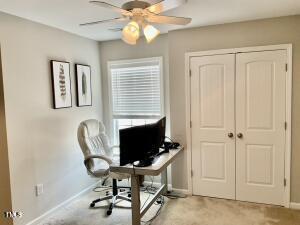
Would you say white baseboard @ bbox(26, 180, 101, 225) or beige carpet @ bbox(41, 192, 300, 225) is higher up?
white baseboard @ bbox(26, 180, 101, 225)

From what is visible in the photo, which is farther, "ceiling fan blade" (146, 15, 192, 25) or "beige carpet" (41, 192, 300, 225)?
"beige carpet" (41, 192, 300, 225)

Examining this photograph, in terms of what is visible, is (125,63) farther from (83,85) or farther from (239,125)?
(239,125)

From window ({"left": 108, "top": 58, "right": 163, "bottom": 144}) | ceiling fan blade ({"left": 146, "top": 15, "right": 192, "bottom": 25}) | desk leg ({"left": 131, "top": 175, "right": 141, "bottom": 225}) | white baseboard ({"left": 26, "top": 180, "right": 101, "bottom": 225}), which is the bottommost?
white baseboard ({"left": 26, "top": 180, "right": 101, "bottom": 225})

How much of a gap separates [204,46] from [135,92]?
137 centimetres

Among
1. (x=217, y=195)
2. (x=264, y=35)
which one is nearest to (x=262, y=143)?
(x=217, y=195)

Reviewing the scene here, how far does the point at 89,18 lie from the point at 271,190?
3198mm

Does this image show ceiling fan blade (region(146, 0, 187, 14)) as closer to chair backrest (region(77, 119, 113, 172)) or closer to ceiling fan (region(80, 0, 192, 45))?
ceiling fan (region(80, 0, 192, 45))

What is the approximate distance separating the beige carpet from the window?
1.40 m

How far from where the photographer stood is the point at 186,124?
3.71 metres

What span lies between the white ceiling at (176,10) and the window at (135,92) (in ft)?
3.04

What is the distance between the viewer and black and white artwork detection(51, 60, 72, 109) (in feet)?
10.9

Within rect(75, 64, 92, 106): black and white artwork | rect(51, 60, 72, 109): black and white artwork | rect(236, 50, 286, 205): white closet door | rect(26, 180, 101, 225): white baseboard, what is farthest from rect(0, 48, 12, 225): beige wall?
rect(236, 50, 286, 205): white closet door

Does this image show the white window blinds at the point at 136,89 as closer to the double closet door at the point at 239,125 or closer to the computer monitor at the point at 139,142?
the double closet door at the point at 239,125

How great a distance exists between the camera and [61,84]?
11.3ft
